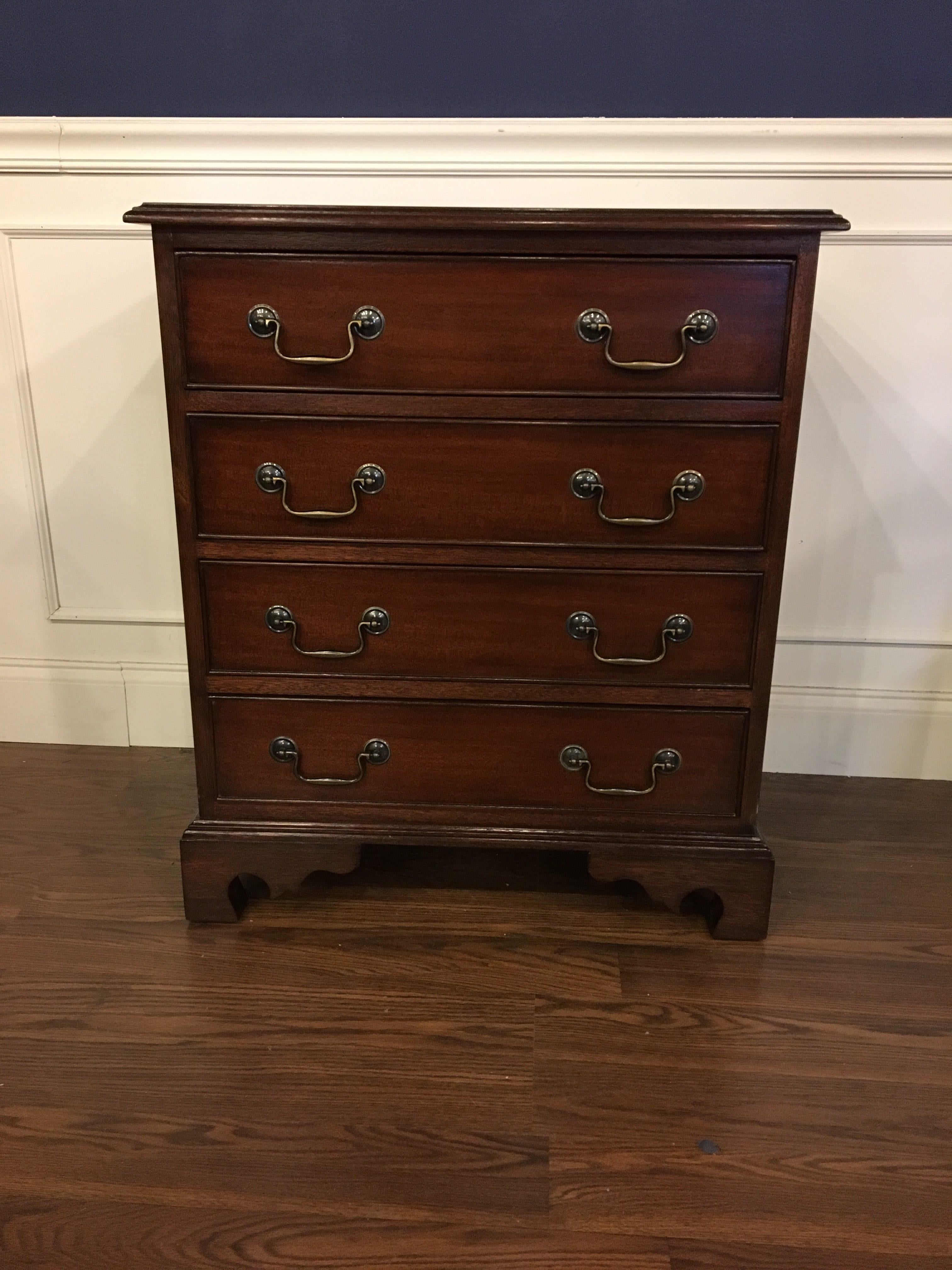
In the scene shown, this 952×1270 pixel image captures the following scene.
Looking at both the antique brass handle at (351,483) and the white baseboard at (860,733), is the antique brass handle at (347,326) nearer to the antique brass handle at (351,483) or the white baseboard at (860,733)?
the antique brass handle at (351,483)

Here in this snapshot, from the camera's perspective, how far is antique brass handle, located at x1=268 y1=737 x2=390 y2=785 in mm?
1423

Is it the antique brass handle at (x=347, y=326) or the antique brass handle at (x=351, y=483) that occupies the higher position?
the antique brass handle at (x=347, y=326)

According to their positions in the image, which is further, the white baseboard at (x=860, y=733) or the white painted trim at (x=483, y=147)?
the white baseboard at (x=860, y=733)

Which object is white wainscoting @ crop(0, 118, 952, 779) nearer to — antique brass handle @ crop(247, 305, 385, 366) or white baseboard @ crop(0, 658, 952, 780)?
white baseboard @ crop(0, 658, 952, 780)

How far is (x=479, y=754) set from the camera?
4.68 feet

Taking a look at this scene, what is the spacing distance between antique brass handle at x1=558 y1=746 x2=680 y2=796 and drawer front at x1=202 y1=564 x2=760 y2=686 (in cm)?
10

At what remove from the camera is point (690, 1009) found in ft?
4.42

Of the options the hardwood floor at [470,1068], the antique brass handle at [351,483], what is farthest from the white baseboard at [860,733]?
the antique brass handle at [351,483]

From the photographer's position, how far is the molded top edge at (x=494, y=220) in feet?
3.83

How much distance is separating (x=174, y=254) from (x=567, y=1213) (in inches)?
45.9
